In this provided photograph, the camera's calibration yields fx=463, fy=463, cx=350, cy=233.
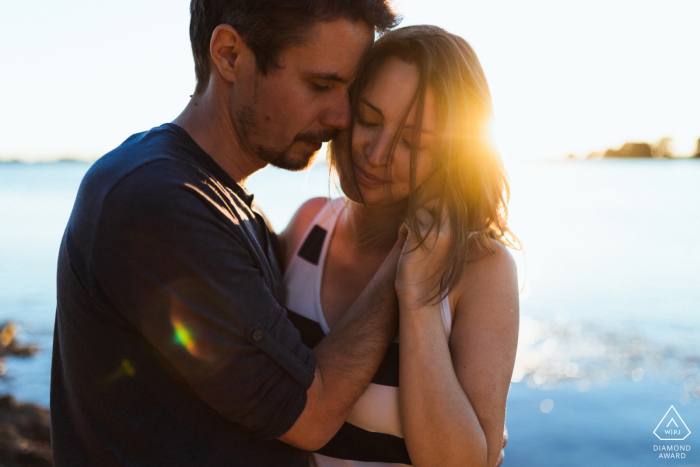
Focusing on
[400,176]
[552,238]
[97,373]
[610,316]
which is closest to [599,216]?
[552,238]

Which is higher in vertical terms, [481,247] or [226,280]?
[226,280]

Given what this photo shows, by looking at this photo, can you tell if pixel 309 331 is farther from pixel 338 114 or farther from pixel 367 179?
pixel 338 114

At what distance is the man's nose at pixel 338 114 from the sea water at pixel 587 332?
2.23ft

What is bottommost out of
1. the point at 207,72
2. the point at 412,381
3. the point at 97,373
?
the point at 412,381

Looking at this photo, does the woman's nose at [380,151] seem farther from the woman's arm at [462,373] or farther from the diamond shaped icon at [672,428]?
the diamond shaped icon at [672,428]

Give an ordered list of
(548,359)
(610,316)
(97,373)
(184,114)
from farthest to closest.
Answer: (610,316) < (548,359) < (184,114) < (97,373)

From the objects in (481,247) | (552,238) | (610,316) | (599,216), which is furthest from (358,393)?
(599,216)

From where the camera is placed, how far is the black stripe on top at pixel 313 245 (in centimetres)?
264

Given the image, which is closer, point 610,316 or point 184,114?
point 184,114

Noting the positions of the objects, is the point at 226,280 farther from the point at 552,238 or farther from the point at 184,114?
the point at 552,238

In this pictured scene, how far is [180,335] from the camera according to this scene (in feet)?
4.80

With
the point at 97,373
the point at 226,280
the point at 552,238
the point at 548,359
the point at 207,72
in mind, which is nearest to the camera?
the point at 226,280

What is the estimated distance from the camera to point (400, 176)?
8.09ft

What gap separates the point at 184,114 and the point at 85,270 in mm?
921
